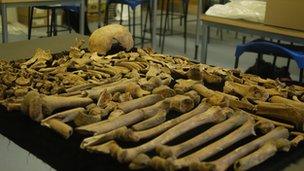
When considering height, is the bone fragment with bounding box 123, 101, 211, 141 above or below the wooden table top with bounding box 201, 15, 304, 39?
below

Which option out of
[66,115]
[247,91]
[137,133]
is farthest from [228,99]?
[66,115]

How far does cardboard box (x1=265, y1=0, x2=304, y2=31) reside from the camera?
2.66m

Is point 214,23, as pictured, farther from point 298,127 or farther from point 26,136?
point 26,136

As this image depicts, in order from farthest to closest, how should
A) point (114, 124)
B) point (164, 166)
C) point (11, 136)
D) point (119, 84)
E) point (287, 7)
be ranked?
point (287, 7) → point (119, 84) → point (11, 136) → point (114, 124) → point (164, 166)

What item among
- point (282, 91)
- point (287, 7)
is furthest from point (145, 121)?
point (287, 7)

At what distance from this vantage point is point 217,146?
1154 millimetres

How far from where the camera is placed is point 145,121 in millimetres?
1287

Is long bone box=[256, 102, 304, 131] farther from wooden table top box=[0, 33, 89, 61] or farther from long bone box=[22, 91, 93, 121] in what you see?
wooden table top box=[0, 33, 89, 61]

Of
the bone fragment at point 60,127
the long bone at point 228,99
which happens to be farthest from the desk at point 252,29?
the bone fragment at point 60,127

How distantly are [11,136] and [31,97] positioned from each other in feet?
0.49

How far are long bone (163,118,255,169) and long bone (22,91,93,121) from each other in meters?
0.50

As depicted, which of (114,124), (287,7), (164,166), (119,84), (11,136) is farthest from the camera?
(287,7)

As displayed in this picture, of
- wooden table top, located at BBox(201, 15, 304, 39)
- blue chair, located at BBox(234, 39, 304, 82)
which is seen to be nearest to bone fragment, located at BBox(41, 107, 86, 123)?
blue chair, located at BBox(234, 39, 304, 82)

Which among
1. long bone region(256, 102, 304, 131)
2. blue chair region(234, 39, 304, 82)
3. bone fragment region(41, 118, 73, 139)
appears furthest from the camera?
blue chair region(234, 39, 304, 82)
